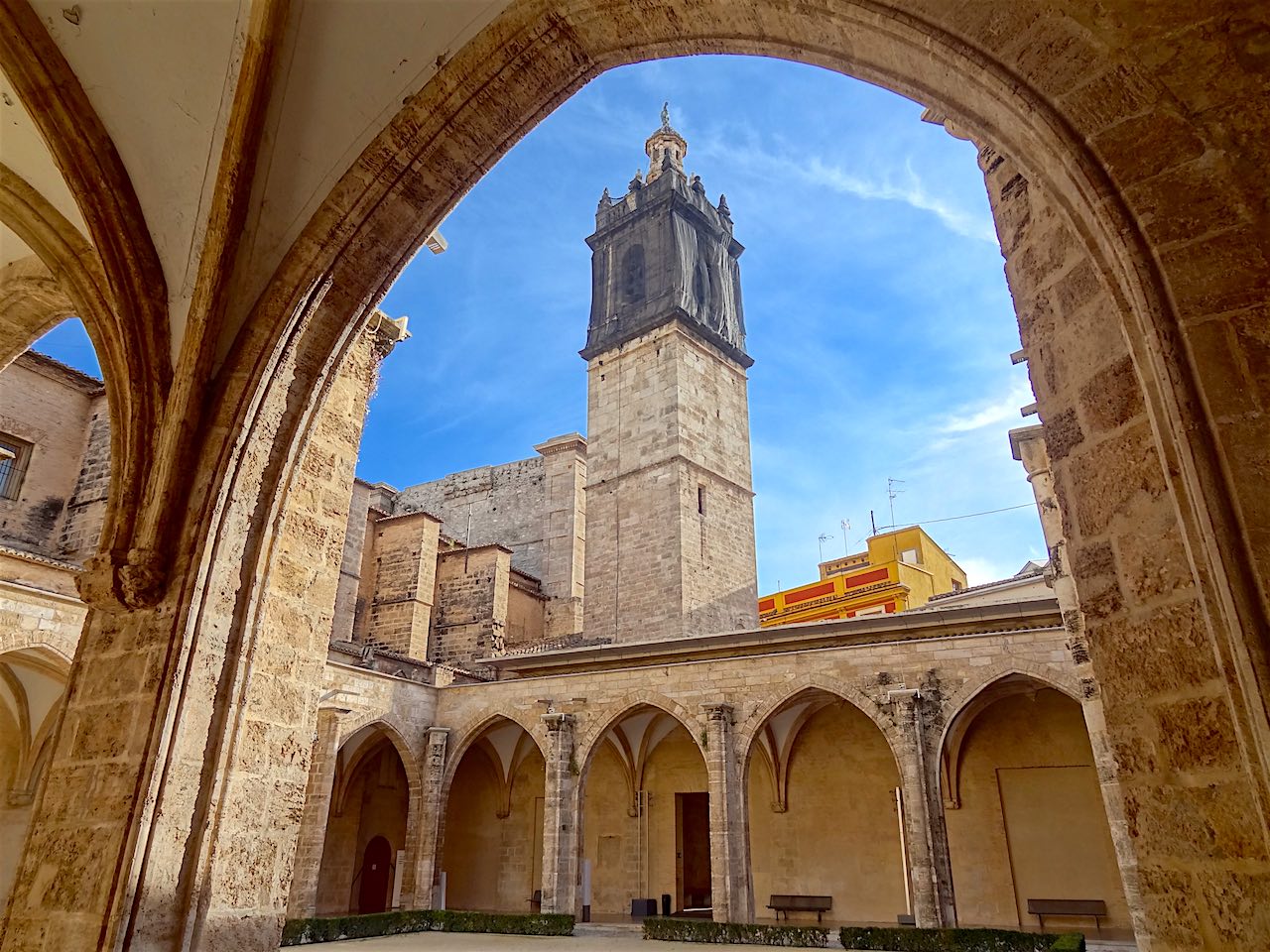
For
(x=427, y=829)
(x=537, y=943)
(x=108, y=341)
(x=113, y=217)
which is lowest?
(x=537, y=943)

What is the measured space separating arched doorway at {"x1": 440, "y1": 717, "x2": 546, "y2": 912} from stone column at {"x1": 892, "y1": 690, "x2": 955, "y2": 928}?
7.19 m

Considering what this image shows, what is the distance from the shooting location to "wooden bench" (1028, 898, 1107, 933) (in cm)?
1113

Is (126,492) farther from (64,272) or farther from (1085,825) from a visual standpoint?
(1085,825)

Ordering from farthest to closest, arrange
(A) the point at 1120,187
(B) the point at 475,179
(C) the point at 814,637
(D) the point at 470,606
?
1. (D) the point at 470,606
2. (C) the point at 814,637
3. (B) the point at 475,179
4. (A) the point at 1120,187

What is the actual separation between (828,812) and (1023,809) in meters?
2.92

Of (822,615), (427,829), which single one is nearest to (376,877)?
(427,829)

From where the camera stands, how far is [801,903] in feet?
42.7

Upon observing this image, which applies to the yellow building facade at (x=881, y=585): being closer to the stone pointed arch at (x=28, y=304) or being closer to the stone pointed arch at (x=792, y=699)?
the stone pointed arch at (x=792, y=699)

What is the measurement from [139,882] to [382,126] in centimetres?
305

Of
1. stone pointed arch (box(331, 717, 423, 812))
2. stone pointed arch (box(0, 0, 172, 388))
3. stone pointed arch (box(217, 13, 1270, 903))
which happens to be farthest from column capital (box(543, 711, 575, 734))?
stone pointed arch (box(217, 13, 1270, 903))

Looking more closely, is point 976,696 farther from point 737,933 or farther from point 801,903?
point 801,903

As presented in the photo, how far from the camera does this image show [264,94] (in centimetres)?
357

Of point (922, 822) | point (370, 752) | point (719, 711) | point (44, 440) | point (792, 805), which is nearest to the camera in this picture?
point (922, 822)

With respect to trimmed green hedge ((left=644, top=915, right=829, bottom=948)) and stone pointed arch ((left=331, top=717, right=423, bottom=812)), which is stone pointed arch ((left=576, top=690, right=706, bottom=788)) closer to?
trimmed green hedge ((left=644, top=915, right=829, bottom=948))
